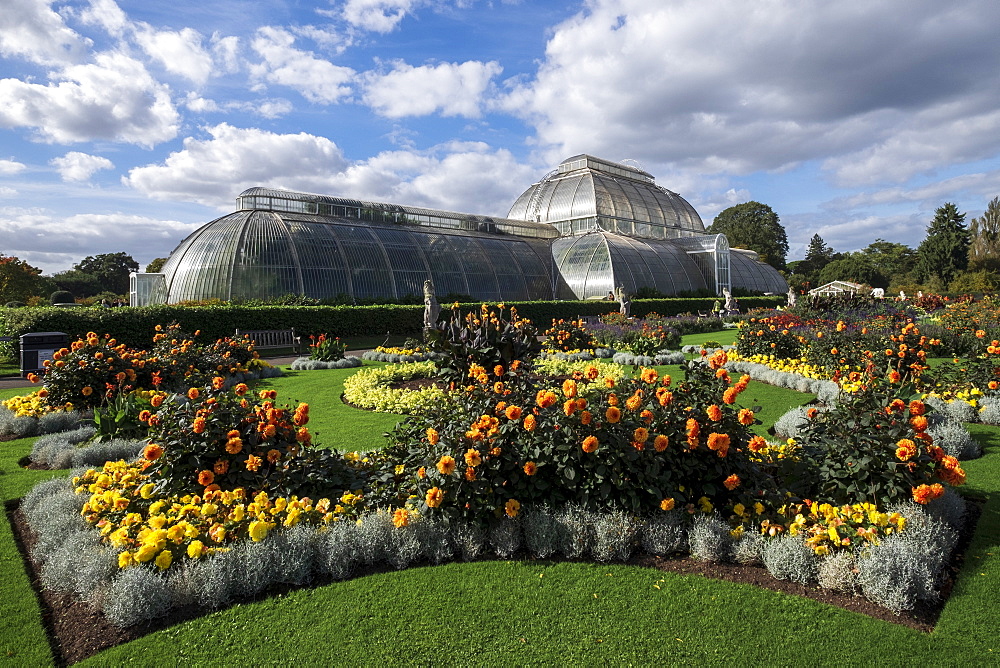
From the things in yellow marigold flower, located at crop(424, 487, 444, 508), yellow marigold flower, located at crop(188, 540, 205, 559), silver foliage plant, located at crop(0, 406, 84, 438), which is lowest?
silver foliage plant, located at crop(0, 406, 84, 438)

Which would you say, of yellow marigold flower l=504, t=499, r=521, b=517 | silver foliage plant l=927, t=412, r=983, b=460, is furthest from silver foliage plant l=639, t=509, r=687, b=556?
silver foliage plant l=927, t=412, r=983, b=460

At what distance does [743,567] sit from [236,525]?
12.5 ft

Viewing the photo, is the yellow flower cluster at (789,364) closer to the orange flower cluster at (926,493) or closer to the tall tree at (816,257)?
the orange flower cluster at (926,493)

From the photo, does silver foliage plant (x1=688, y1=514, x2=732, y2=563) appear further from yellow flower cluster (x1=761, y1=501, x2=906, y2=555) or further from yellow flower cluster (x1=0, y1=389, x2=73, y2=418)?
yellow flower cluster (x1=0, y1=389, x2=73, y2=418)

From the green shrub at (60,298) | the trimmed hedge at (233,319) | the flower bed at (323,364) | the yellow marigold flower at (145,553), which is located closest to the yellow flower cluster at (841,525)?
the yellow marigold flower at (145,553)

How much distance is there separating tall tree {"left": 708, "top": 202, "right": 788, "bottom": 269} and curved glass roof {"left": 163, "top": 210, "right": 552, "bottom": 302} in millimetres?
49582

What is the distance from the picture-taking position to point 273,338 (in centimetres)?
2211

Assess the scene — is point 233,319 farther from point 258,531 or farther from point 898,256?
point 898,256

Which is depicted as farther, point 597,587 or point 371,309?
point 371,309

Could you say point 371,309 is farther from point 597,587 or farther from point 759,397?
point 597,587

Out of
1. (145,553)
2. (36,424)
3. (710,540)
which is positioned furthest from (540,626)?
(36,424)

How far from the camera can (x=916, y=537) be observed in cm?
404

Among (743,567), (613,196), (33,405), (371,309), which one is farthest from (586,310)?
(743,567)

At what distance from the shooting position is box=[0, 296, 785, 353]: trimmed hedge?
56.1 ft
